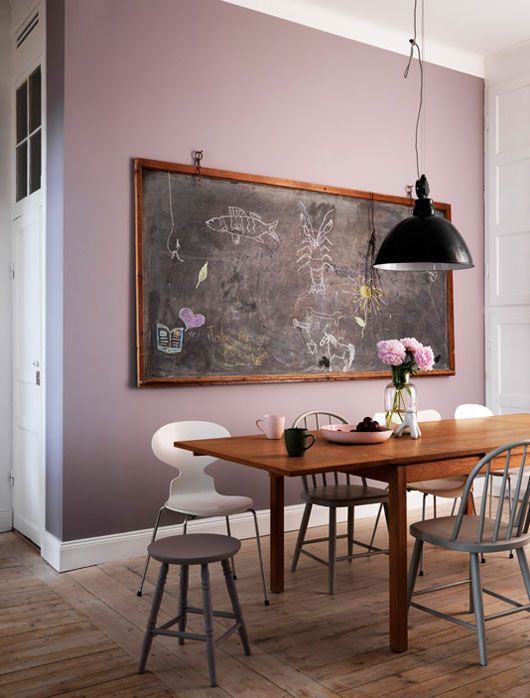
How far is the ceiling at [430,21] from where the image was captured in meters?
4.54

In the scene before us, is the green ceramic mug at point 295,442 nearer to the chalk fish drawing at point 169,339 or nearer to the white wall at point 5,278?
the chalk fish drawing at point 169,339

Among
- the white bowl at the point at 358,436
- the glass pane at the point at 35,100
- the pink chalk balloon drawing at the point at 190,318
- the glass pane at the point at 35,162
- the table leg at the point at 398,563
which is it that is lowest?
the table leg at the point at 398,563

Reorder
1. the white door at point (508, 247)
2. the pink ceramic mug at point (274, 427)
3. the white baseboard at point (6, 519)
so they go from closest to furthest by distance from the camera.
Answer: the pink ceramic mug at point (274, 427) → the white baseboard at point (6, 519) → the white door at point (508, 247)

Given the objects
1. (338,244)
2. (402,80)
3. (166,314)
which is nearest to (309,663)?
(166,314)

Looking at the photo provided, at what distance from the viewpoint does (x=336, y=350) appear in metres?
4.71

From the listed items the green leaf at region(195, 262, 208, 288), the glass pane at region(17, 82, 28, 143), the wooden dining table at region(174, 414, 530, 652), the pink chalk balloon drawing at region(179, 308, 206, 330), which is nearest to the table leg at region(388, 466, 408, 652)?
the wooden dining table at region(174, 414, 530, 652)

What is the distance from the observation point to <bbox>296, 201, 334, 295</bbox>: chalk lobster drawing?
457cm

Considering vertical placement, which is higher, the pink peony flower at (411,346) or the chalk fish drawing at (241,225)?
the chalk fish drawing at (241,225)

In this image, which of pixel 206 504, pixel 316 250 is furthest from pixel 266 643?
pixel 316 250

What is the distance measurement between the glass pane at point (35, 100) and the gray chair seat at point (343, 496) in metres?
2.52

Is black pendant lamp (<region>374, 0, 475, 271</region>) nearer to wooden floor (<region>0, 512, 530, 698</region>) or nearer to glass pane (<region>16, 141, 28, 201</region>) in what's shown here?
wooden floor (<region>0, 512, 530, 698</region>)

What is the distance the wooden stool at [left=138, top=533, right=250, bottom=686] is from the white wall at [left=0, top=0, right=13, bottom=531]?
2165 mm

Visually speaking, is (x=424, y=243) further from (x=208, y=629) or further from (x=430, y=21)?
(x=430, y=21)

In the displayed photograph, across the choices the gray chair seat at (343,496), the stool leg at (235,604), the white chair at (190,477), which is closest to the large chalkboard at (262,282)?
the white chair at (190,477)
